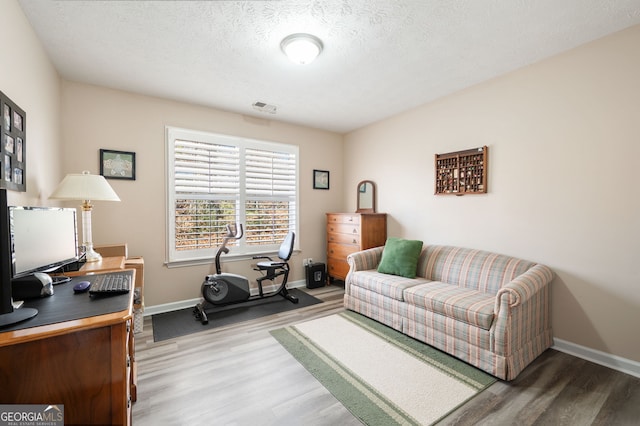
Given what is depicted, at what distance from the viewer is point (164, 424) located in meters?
1.68

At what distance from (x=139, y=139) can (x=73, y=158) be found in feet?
2.20

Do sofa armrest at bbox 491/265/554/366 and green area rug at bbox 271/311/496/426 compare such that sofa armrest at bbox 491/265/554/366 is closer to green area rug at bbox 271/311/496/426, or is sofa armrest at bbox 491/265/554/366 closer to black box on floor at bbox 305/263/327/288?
green area rug at bbox 271/311/496/426

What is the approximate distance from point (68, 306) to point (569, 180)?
12.2ft

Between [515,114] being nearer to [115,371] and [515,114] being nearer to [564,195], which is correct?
[564,195]

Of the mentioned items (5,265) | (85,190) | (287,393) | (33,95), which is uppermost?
(33,95)

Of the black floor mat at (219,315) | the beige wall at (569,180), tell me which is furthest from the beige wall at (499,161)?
the black floor mat at (219,315)

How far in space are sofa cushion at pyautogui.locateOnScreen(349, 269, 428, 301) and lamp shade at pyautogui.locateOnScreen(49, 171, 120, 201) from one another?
2.67 metres

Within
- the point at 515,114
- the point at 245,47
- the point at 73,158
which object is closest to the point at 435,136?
the point at 515,114

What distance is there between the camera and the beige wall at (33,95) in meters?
1.77

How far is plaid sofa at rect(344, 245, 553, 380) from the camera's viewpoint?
2133 millimetres

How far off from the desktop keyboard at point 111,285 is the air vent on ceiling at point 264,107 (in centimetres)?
263

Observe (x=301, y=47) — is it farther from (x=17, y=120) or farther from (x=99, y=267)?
(x=99, y=267)

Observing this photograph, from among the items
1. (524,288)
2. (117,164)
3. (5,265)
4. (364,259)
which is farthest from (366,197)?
(5,265)

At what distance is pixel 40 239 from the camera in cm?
163
